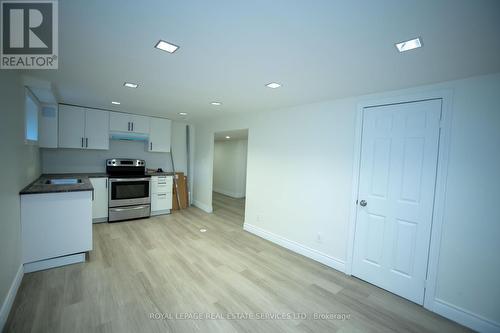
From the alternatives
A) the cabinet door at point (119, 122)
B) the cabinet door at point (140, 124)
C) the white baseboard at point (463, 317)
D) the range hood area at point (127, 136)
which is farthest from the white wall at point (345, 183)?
the cabinet door at point (119, 122)

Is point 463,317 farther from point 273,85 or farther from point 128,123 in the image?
point 128,123

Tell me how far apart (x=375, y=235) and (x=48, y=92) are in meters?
4.84

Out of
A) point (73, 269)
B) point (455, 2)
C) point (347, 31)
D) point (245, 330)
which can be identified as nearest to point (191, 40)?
point (347, 31)

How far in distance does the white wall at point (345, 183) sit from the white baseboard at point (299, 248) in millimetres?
21

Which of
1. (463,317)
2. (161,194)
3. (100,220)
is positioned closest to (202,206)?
(161,194)

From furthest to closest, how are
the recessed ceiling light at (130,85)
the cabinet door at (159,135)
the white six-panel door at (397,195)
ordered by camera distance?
the cabinet door at (159,135) → the recessed ceiling light at (130,85) → the white six-panel door at (397,195)

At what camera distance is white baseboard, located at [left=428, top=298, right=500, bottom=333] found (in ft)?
6.10

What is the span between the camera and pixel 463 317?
77.6 inches

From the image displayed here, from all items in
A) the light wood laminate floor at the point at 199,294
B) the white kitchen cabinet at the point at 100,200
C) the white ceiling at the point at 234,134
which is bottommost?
the light wood laminate floor at the point at 199,294

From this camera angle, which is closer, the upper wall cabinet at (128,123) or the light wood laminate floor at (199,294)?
the light wood laminate floor at (199,294)

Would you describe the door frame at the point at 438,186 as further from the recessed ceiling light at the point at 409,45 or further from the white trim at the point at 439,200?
the recessed ceiling light at the point at 409,45

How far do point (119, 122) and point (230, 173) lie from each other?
412 cm

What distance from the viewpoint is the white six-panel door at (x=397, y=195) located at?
221 cm

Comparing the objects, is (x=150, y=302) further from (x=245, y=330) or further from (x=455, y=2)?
(x=455, y=2)
